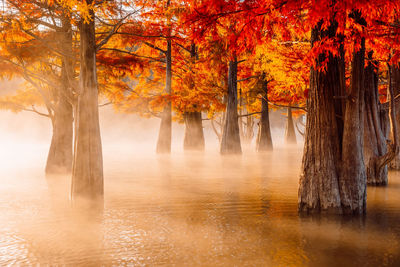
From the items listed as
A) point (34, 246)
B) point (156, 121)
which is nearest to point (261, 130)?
point (34, 246)

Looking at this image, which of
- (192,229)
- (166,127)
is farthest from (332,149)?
(166,127)

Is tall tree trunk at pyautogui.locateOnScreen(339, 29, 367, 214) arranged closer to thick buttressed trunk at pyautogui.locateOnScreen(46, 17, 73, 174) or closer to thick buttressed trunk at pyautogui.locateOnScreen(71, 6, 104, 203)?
thick buttressed trunk at pyautogui.locateOnScreen(71, 6, 104, 203)

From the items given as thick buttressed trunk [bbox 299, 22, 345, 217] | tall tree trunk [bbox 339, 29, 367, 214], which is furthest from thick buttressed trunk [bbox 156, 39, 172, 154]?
tall tree trunk [bbox 339, 29, 367, 214]

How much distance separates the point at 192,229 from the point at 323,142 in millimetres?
3762

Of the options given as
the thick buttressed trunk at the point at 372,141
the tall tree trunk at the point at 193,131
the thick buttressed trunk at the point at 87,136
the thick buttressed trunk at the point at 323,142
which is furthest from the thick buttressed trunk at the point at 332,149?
the tall tree trunk at the point at 193,131

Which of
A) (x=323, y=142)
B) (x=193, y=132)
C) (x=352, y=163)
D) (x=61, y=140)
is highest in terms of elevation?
(x=193, y=132)

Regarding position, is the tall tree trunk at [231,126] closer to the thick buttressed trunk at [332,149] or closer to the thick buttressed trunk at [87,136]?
the thick buttressed trunk at [87,136]

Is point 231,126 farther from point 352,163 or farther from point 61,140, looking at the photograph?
point 352,163

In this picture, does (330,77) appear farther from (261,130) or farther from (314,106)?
(261,130)

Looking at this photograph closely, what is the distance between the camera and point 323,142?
9.38m

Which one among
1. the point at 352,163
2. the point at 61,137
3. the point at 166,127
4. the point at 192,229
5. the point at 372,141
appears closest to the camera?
the point at 192,229

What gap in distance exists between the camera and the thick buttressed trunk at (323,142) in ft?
30.6

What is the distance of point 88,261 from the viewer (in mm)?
6484

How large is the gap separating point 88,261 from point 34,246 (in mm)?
1506
